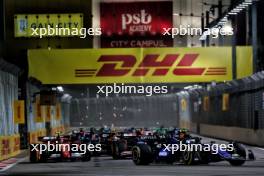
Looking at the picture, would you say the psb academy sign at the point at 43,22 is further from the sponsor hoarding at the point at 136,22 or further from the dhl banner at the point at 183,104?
the dhl banner at the point at 183,104

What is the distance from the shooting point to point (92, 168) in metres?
24.4

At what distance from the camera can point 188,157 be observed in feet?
80.2

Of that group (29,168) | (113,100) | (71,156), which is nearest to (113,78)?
(71,156)

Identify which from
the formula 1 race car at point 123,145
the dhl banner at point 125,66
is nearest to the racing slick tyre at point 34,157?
the formula 1 race car at point 123,145

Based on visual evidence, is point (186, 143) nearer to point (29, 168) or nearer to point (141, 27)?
point (29, 168)

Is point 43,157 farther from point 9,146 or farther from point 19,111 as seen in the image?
point 19,111

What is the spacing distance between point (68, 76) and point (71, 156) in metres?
11.1

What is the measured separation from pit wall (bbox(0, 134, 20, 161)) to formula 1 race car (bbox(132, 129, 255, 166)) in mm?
8268

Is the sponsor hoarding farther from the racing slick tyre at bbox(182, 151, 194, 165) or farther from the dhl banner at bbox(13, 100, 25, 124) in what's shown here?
the racing slick tyre at bbox(182, 151, 194, 165)

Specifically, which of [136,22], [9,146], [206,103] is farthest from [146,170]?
A: [206,103]

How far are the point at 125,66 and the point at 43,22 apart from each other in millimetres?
4536

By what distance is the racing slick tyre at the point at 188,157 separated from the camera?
24.4 m

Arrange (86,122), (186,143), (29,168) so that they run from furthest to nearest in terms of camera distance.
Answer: (86,122) < (29,168) < (186,143)

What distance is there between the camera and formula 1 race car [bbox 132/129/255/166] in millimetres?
23828
